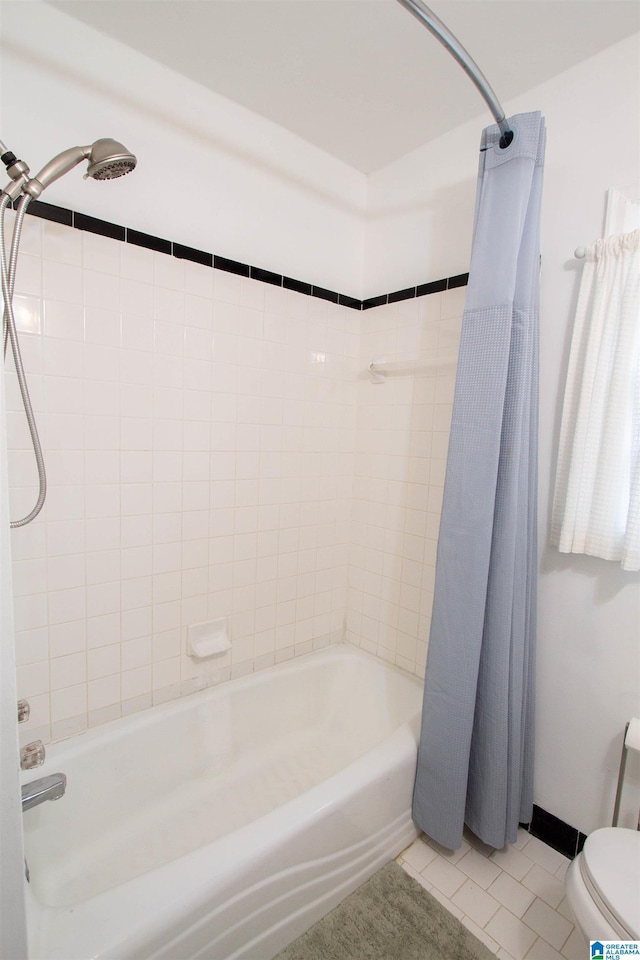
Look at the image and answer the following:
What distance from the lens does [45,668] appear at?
138cm

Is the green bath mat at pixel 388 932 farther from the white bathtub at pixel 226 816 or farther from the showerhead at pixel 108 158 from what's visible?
the showerhead at pixel 108 158

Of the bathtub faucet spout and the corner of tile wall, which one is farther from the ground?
the corner of tile wall

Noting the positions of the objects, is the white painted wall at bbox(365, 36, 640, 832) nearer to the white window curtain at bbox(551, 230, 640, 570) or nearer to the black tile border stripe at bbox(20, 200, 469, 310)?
the white window curtain at bbox(551, 230, 640, 570)

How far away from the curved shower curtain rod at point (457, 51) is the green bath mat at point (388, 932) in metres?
2.23

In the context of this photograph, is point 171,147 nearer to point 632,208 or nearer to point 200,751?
point 632,208

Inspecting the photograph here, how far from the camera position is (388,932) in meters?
1.27

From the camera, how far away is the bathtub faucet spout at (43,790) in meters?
0.94

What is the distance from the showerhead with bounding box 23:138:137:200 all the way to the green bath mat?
2.01m

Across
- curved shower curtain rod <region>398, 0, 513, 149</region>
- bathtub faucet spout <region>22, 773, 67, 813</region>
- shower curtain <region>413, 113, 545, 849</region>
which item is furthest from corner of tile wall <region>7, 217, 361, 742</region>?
curved shower curtain rod <region>398, 0, 513, 149</region>

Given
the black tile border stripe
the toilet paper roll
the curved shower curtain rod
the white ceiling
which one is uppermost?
the white ceiling

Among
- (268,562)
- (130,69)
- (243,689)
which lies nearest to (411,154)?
(130,69)

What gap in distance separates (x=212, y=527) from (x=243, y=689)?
0.65 m

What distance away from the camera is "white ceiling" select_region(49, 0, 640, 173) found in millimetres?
1236

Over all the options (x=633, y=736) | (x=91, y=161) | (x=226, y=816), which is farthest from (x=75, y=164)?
(x=633, y=736)
